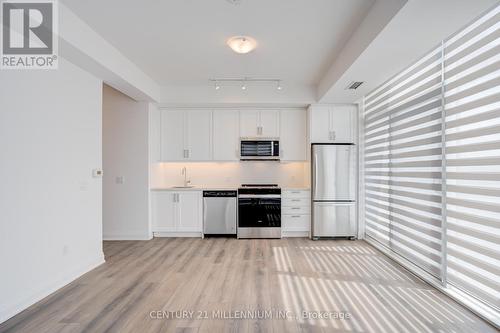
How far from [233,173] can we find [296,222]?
1.65 m

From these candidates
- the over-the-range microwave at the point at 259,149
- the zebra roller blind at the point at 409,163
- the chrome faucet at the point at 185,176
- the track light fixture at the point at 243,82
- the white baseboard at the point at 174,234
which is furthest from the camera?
the chrome faucet at the point at 185,176

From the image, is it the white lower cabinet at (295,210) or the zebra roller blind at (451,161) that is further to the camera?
the white lower cabinet at (295,210)

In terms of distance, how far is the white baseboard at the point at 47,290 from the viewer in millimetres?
2314

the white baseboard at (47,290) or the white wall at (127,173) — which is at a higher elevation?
the white wall at (127,173)

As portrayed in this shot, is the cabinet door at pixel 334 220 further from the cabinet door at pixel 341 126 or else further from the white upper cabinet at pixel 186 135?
the white upper cabinet at pixel 186 135

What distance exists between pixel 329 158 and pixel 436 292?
8.54 feet

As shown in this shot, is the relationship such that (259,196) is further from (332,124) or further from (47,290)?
Answer: (47,290)

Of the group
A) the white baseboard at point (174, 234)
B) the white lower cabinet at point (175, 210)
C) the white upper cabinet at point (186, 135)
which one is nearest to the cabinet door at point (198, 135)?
the white upper cabinet at point (186, 135)

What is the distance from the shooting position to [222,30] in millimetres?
2971

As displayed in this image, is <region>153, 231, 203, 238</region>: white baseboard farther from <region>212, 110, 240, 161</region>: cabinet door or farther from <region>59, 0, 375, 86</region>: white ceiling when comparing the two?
<region>59, 0, 375, 86</region>: white ceiling

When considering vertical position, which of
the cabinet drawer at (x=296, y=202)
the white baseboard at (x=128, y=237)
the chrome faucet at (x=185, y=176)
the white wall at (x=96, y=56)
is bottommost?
the white baseboard at (x=128, y=237)

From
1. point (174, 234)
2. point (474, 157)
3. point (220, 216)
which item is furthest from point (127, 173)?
point (474, 157)

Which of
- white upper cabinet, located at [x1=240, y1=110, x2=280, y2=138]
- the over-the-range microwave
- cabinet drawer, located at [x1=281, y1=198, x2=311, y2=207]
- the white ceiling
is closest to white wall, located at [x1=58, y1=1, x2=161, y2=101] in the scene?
the white ceiling

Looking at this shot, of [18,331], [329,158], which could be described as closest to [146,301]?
[18,331]
